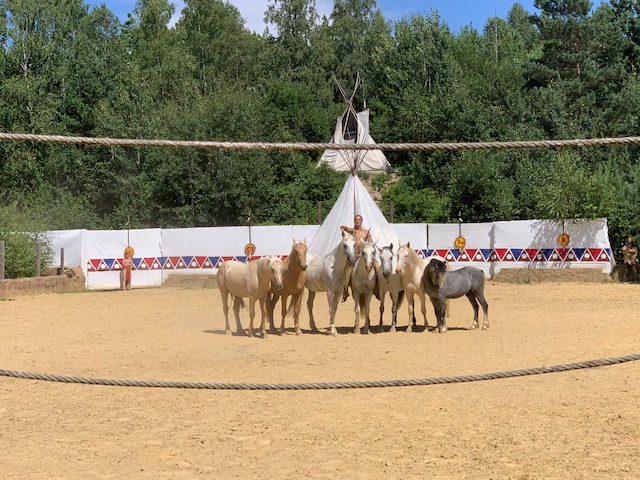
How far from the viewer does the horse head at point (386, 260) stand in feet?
47.6

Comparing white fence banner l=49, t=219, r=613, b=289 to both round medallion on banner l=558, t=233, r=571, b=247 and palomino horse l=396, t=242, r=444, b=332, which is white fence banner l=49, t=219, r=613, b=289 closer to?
round medallion on banner l=558, t=233, r=571, b=247

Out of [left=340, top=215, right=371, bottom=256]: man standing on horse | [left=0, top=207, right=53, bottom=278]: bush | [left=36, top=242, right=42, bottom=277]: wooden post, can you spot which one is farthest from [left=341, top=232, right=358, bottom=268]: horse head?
[left=0, top=207, right=53, bottom=278]: bush

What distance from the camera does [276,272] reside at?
13828 mm

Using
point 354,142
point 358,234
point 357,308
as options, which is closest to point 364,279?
point 357,308

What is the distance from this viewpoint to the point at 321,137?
53.3 m

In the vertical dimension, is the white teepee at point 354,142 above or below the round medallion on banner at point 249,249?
above

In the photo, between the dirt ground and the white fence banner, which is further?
the white fence banner

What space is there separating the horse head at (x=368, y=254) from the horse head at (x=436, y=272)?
95 cm

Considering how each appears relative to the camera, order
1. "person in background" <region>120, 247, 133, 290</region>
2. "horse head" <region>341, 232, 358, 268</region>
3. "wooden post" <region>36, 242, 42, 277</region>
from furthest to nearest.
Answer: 1. "person in background" <region>120, 247, 133, 290</region>
2. "wooden post" <region>36, 242, 42, 277</region>
3. "horse head" <region>341, 232, 358, 268</region>

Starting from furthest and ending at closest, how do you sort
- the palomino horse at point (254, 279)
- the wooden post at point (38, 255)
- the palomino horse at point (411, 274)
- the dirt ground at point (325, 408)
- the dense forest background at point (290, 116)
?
the dense forest background at point (290, 116), the wooden post at point (38, 255), the palomino horse at point (411, 274), the palomino horse at point (254, 279), the dirt ground at point (325, 408)

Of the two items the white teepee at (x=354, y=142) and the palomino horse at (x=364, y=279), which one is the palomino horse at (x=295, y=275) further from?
the white teepee at (x=354, y=142)

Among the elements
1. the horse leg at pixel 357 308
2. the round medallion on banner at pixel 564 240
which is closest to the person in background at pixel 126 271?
the round medallion on banner at pixel 564 240

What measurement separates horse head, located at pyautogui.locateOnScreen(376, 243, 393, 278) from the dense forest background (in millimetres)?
15891

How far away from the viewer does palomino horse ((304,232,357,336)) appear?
47.9ft
